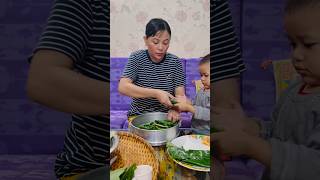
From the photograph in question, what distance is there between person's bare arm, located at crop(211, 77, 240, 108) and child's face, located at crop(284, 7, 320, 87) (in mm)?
156

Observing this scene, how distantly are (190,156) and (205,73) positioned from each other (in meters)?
0.16

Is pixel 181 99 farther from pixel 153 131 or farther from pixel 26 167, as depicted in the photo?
pixel 26 167

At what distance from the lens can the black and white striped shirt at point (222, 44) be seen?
2.12ft

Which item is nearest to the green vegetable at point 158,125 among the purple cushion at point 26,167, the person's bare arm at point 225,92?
the person's bare arm at point 225,92

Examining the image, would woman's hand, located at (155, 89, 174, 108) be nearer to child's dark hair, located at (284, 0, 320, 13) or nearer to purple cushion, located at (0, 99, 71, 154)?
child's dark hair, located at (284, 0, 320, 13)

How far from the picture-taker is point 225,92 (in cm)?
68

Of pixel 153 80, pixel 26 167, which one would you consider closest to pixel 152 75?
pixel 153 80

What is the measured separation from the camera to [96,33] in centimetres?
63

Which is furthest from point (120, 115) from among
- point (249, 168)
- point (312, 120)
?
point (249, 168)

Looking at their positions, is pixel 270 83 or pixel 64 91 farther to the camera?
pixel 270 83

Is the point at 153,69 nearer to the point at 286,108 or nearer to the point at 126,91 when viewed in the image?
the point at 126,91

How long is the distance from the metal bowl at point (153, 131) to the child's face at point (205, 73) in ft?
0.27

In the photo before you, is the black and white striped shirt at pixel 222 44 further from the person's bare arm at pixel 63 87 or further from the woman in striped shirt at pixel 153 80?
the person's bare arm at pixel 63 87

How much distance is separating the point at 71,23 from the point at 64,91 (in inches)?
4.6
